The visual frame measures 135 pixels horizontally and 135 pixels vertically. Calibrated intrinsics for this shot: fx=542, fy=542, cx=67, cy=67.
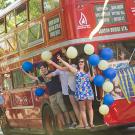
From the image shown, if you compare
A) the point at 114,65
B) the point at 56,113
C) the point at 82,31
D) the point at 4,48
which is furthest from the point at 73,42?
the point at 4,48

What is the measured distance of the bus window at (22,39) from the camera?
1461cm

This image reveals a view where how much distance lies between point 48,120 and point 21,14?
3090 millimetres

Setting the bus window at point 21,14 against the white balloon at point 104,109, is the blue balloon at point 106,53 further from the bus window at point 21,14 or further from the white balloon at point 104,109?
the bus window at point 21,14

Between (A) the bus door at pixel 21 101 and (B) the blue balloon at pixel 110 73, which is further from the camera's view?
(A) the bus door at pixel 21 101

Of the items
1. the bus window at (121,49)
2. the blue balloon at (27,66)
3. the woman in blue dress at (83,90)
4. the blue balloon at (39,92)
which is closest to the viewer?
the woman in blue dress at (83,90)

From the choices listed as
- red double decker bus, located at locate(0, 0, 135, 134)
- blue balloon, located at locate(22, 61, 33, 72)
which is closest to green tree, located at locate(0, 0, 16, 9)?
red double decker bus, located at locate(0, 0, 135, 134)

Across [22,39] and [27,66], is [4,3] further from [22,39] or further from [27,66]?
[27,66]

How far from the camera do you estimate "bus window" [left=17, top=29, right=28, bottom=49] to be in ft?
47.9

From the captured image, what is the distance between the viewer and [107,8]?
1200 cm

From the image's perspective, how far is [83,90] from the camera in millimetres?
11688

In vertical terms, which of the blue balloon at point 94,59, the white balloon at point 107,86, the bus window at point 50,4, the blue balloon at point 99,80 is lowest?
the white balloon at point 107,86

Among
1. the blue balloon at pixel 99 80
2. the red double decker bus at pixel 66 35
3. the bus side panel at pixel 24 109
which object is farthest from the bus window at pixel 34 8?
the blue balloon at pixel 99 80

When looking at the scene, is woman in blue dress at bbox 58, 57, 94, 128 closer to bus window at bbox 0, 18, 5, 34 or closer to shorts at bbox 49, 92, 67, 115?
shorts at bbox 49, 92, 67, 115

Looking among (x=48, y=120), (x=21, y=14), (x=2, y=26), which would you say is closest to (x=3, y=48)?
(x=2, y=26)
